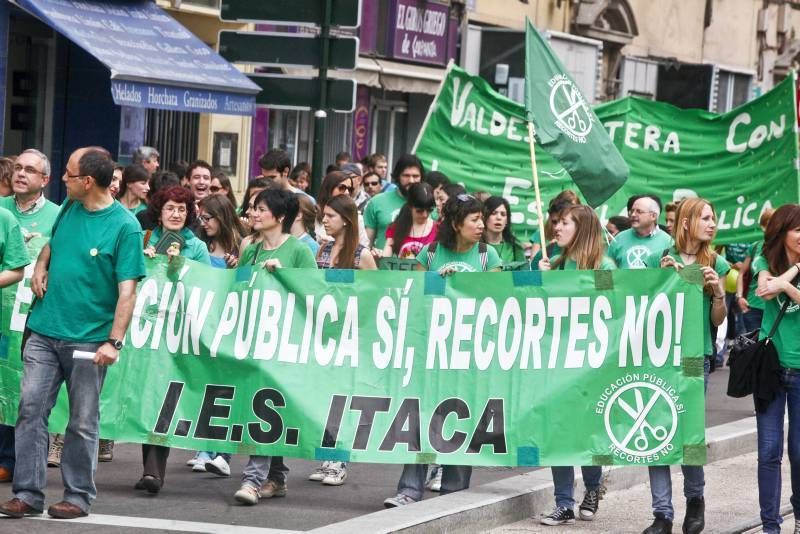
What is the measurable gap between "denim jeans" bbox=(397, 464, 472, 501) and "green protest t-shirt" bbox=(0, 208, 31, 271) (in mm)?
2204

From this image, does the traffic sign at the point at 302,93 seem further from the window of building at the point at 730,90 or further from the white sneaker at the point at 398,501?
the window of building at the point at 730,90

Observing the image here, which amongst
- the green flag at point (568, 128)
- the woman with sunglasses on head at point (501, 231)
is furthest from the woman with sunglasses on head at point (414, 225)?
the green flag at point (568, 128)

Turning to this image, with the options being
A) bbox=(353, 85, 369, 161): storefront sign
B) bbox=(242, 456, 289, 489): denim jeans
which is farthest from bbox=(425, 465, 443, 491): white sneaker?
bbox=(353, 85, 369, 161): storefront sign

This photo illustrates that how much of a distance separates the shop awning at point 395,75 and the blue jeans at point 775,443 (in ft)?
42.9

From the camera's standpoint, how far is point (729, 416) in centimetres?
1441

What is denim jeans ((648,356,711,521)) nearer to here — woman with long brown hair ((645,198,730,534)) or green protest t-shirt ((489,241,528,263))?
woman with long brown hair ((645,198,730,534))

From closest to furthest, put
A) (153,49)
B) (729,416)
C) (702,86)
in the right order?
1. (729,416)
2. (153,49)
3. (702,86)

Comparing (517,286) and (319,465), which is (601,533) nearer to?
(517,286)

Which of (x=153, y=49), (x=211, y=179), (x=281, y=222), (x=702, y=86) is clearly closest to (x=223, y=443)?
(x=281, y=222)

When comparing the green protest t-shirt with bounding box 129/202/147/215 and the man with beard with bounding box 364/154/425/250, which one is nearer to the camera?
the green protest t-shirt with bounding box 129/202/147/215

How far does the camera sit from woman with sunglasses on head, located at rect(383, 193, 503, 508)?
382 inches

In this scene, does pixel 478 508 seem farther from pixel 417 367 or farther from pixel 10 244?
pixel 10 244

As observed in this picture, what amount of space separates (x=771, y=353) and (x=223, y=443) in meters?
2.80

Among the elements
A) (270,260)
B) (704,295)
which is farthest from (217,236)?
(704,295)
